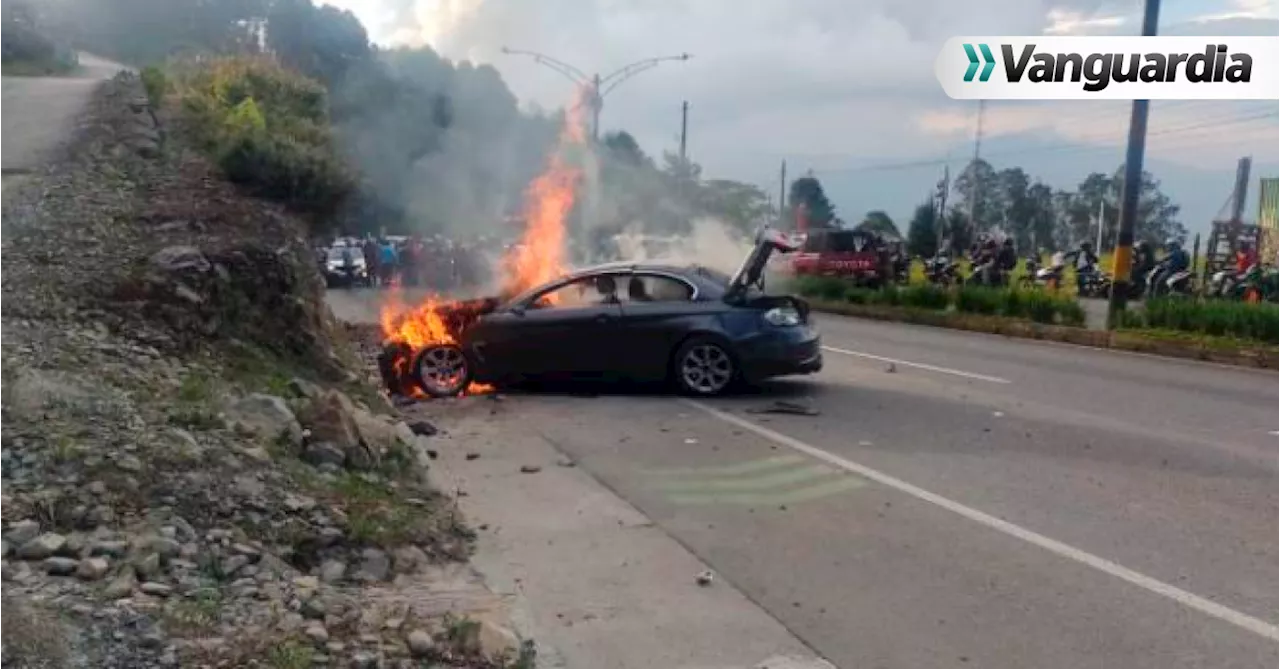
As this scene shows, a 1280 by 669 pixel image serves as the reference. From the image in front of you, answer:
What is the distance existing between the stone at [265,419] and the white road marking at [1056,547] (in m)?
3.85

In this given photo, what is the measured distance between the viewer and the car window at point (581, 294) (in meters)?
12.4

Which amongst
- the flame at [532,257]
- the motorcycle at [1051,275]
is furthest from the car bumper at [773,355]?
the motorcycle at [1051,275]

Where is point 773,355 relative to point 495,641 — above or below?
above

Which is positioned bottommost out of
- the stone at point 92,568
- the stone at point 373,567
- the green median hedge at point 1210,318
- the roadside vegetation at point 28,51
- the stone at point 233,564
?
the stone at point 373,567

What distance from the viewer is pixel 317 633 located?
15.0ft

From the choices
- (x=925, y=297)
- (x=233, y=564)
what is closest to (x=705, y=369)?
(x=233, y=564)

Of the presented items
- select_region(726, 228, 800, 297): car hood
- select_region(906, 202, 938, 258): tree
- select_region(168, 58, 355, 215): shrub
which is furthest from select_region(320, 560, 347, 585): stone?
select_region(906, 202, 938, 258): tree

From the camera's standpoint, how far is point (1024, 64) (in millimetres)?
19391

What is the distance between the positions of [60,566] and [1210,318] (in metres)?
16.1

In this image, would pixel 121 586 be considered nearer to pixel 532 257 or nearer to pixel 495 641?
pixel 495 641

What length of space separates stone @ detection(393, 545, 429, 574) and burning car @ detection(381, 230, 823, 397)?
6.34 m

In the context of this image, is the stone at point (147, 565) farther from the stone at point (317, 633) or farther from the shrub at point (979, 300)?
the shrub at point (979, 300)

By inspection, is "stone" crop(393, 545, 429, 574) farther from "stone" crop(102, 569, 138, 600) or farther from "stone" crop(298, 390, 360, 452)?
"stone" crop(298, 390, 360, 452)

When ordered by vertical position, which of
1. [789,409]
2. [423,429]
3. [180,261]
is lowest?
[423,429]
